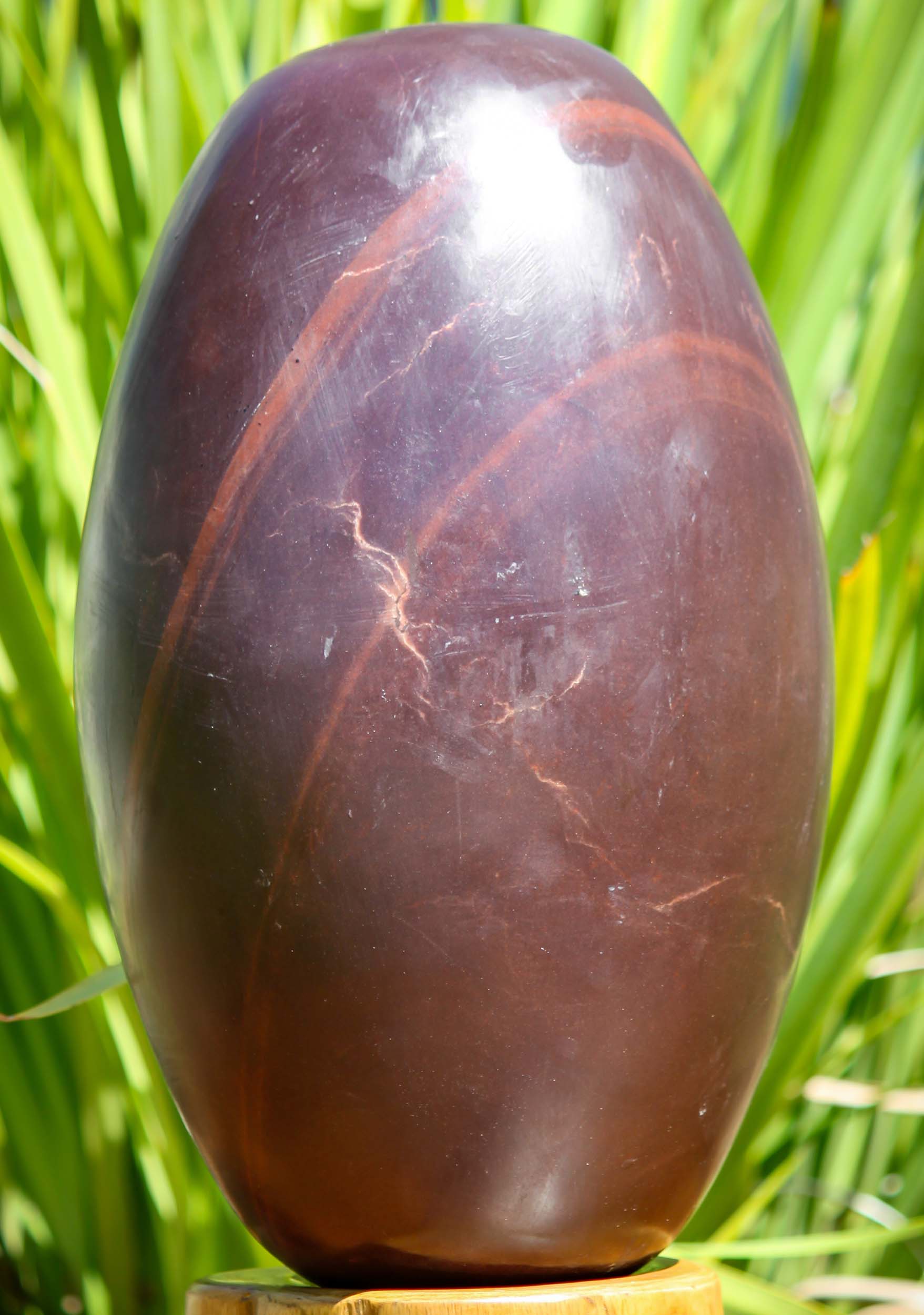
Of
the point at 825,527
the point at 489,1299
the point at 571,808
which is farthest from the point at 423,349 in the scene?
the point at 825,527

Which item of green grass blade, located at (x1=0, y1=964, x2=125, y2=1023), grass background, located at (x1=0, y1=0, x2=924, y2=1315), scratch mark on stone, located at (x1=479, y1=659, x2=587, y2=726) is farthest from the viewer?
grass background, located at (x1=0, y1=0, x2=924, y2=1315)

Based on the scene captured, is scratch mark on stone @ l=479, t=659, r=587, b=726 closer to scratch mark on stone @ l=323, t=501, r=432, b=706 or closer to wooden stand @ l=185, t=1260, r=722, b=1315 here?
scratch mark on stone @ l=323, t=501, r=432, b=706

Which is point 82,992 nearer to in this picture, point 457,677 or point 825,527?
point 457,677

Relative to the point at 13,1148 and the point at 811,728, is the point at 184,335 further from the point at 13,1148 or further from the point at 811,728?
the point at 13,1148

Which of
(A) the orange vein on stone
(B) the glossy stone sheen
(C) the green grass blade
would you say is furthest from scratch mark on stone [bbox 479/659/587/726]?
(C) the green grass blade

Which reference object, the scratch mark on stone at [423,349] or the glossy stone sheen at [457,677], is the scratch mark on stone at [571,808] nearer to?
the glossy stone sheen at [457,677]

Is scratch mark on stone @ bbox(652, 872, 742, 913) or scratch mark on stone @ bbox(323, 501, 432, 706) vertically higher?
scratch mark on stone @ bbox(323, 501, 432, 706)

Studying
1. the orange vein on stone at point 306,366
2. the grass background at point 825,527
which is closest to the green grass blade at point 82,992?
the grass background at point 825,527
